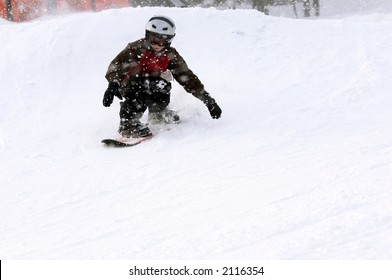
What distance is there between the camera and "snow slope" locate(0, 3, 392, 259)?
272 centimetres

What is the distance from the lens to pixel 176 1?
16.7 m

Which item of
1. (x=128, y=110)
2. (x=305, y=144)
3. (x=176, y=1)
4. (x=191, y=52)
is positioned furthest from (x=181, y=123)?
(x=176, y=1)

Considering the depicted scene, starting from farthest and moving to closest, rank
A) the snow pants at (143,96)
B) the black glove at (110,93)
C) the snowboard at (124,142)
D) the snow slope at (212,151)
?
the snow pants at (143,96), the snowboard at (124,142), the black glove at (110,93), the snow slope at (212,151)

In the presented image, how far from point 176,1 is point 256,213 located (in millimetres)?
14739

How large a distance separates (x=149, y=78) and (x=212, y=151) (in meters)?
1.16

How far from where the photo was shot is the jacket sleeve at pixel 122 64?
480 centimetres

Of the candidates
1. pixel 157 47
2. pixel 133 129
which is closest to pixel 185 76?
pixel 157 47

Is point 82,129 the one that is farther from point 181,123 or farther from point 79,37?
point 79,37

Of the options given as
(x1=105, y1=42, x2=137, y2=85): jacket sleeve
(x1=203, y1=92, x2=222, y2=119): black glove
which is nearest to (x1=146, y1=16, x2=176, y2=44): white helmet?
(x1=105, y1=42, x2=137, y2=85): jacket sleeve

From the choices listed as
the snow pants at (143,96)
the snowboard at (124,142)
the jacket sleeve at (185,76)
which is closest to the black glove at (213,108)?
the jacket sleeve at (185,76)

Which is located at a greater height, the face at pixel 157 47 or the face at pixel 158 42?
the face at pixel 158 42

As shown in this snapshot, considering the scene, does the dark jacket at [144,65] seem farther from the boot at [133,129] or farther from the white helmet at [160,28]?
the boot at [133,129]

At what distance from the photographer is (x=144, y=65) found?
495 cm

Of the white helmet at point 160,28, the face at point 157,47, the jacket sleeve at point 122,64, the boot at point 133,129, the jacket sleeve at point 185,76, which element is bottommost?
the boot at point 133,129
